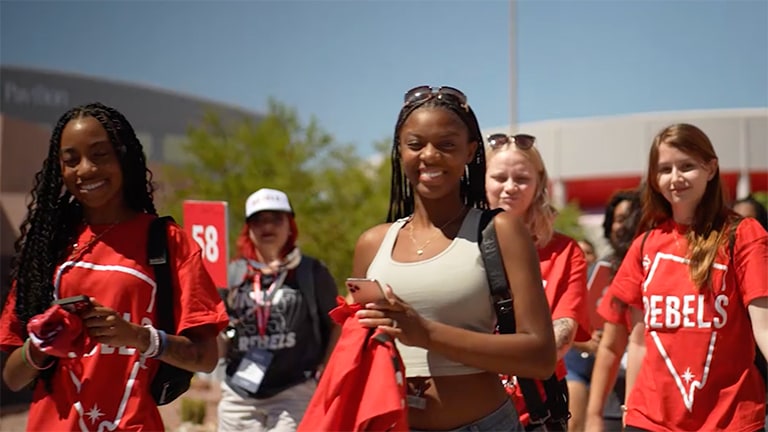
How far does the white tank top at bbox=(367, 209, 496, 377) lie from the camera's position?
2883 millimetres

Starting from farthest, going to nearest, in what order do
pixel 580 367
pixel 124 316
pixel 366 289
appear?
pixel 580 367
pixel 124 316
pixel 366 289

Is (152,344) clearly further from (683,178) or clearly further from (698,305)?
(683,178)

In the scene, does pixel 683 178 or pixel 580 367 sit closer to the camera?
pixel 683 178

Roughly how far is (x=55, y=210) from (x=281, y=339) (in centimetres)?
285

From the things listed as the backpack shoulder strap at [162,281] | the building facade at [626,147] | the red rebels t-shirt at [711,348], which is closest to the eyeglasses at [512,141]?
the red rebels t-shirt at [711,348]

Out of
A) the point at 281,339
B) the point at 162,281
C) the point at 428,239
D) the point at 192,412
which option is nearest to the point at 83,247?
the point at 162,281

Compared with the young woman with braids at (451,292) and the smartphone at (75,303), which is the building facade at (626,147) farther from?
the smartphone at (75,303)

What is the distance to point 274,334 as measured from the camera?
250 inches

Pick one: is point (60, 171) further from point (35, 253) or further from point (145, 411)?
point (145, 411)

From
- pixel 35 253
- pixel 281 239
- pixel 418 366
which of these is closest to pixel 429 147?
pixel 418 366

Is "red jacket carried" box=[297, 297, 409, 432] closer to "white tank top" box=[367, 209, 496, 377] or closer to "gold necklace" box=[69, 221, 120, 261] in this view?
"white tank top" box=[367, 209, 496, 377]

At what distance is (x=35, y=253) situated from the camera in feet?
11.8

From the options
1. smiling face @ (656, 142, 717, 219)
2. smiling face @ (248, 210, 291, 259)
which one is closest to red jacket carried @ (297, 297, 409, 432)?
smiling face @ (656, 142, 717, 219)

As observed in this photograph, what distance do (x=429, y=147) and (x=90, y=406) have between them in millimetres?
1500
